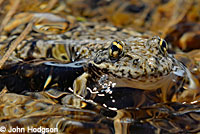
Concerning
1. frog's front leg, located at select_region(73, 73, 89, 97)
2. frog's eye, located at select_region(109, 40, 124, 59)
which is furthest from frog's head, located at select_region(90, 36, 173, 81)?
frog's front leg, located at select_region(73, 73, 89, 97)

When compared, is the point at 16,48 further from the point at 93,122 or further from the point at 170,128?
the point at 170,128

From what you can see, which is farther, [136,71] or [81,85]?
[81,85]

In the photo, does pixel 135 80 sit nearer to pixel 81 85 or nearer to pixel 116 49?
pixel 116 49

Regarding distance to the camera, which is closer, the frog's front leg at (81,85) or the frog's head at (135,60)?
the frog's head at (135,60)

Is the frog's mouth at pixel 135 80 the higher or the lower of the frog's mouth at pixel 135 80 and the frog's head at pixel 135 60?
the lower

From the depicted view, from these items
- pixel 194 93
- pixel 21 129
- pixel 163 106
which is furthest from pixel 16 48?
pixel 194 93

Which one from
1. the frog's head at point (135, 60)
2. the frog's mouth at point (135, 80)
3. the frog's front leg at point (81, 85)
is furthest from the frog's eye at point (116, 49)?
the frog's front leg at point (81, 85)

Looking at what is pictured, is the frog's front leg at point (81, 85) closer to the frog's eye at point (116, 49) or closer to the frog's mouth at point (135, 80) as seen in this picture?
the frog's mouth at point (135, 80)

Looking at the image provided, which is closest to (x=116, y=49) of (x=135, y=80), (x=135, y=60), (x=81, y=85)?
(x=135, y=60)
